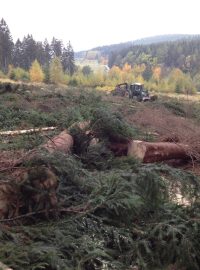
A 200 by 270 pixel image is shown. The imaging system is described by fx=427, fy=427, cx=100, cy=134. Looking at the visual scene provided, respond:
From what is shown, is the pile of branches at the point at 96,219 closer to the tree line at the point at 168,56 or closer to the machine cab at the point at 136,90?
the machine cab at the point at 136,90

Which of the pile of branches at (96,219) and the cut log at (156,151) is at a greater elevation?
the pile of branches at (96,219)

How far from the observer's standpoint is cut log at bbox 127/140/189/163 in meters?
8.12

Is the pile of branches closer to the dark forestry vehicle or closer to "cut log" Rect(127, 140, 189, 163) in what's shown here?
"cut log" Rect(127, 140, 189, 163)

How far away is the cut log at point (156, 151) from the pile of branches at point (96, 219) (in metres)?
2.97

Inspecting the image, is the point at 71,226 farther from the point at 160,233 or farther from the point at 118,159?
the point at 118,159

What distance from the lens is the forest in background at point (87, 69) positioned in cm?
6209

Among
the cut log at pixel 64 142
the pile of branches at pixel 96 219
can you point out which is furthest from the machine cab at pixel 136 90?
the pile of branches at pixel 96 219

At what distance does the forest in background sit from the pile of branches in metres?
51.5

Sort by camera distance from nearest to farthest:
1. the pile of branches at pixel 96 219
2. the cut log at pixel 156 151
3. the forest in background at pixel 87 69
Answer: the pile of branches at pixel 96 219 < the cut log at pixel 156 151 < the forest in background at pixel 87 69

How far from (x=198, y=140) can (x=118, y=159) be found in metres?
2.89

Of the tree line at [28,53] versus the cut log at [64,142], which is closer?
the cut log at [64,142]

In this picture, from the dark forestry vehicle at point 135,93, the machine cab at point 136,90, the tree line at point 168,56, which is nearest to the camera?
the dark forestry vehicle at point 135,93

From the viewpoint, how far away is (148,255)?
3.99 metres

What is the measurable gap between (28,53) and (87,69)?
98.0ft
